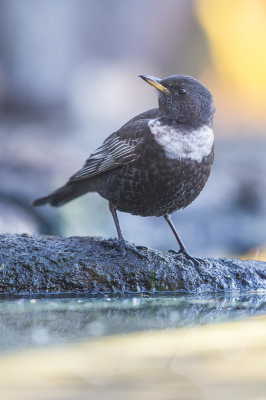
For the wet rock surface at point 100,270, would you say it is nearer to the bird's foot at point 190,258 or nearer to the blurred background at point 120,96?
the bird's foot at point 190,258

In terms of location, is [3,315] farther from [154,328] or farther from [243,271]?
[243,271]

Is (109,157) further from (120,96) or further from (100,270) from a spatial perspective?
(120,96)

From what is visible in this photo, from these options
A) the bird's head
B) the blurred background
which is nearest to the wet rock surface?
the bird's head

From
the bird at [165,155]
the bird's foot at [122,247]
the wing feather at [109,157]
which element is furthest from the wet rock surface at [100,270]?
the wing feather at [109,157]

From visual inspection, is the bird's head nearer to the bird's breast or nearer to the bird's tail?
the bird's breast

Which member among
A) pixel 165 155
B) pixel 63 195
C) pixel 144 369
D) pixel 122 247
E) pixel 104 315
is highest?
pixel 63 195

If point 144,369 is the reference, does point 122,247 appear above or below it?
above

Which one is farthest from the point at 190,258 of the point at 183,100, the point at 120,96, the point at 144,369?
the point at 120,96
